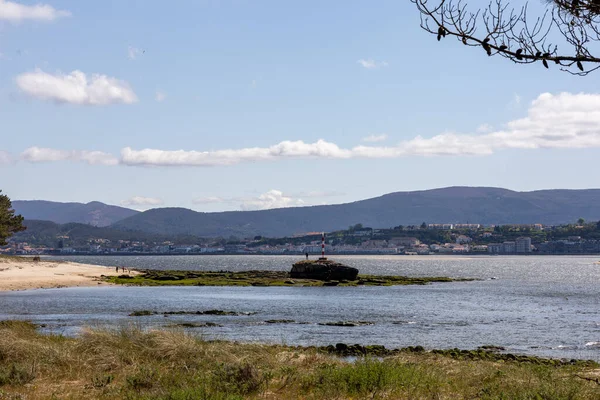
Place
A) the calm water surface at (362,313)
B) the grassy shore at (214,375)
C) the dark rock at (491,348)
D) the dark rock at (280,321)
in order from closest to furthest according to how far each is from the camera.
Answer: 1. the grassy shore at (214,375)
2. the dark rock at (491,348)
3. the calm water surface at (362,313)
4. the dark rock at (280,321)

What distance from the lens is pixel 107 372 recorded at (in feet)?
66.1

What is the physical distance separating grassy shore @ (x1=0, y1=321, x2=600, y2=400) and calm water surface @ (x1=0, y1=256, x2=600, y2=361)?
4.62 m

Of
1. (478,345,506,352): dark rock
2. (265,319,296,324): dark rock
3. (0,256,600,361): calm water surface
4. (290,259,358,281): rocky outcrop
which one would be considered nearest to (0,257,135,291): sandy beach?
(0,256,600,361): calm water surface

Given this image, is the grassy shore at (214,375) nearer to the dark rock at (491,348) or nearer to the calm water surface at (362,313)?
the calm water surface at (362,313)

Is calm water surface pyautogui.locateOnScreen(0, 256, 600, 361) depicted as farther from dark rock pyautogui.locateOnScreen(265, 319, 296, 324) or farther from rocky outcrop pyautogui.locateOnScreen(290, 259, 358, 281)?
rocky outcrop pyautogui.locateOnScreen(290, 259, 358, 281)

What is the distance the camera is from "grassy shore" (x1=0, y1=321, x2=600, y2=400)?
17.1 metres

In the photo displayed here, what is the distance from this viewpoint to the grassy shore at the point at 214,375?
17.1 m

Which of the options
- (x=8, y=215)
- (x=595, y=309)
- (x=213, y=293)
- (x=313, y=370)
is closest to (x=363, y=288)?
(x=213, y=293)

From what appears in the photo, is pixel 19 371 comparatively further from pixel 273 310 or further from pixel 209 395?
pixel 273 310

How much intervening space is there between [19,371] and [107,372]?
2.31 meters

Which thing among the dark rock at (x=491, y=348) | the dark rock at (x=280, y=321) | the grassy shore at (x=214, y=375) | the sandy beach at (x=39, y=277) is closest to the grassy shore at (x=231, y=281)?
the sandy beach at (x=39, y=277)

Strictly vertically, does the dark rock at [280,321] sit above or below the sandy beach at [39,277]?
below

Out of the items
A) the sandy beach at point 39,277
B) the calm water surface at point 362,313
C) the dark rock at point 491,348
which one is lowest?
the calm water surface at point 362,313

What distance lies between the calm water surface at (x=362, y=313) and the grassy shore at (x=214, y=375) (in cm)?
462
